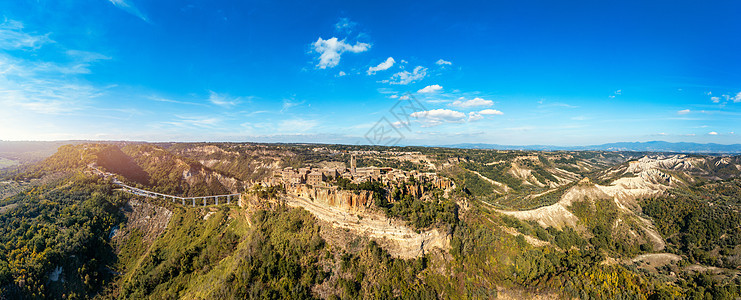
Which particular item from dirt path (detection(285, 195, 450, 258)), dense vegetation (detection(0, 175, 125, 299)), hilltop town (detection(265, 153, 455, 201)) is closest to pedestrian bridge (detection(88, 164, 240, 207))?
dense vegetation (detection(0, 175, 125, 299))

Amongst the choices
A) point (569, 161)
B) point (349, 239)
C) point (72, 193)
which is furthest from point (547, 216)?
point (569, 161)

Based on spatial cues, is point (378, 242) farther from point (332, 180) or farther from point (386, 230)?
point (332, 180)

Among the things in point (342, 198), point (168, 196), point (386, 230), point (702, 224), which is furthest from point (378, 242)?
point (168, 196)

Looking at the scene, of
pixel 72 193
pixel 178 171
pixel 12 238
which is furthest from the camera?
pixel 178 171

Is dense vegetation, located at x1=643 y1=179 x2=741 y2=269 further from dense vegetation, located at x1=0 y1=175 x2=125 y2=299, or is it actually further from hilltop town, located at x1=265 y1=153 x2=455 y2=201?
dense vegetation, located at x1=0 y1=175 x2=125 y2=299

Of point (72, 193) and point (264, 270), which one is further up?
point (72, 193)

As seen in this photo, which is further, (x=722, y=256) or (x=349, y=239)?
(x=722, y=256)

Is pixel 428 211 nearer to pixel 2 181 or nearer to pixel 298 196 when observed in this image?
pixel 298 196
